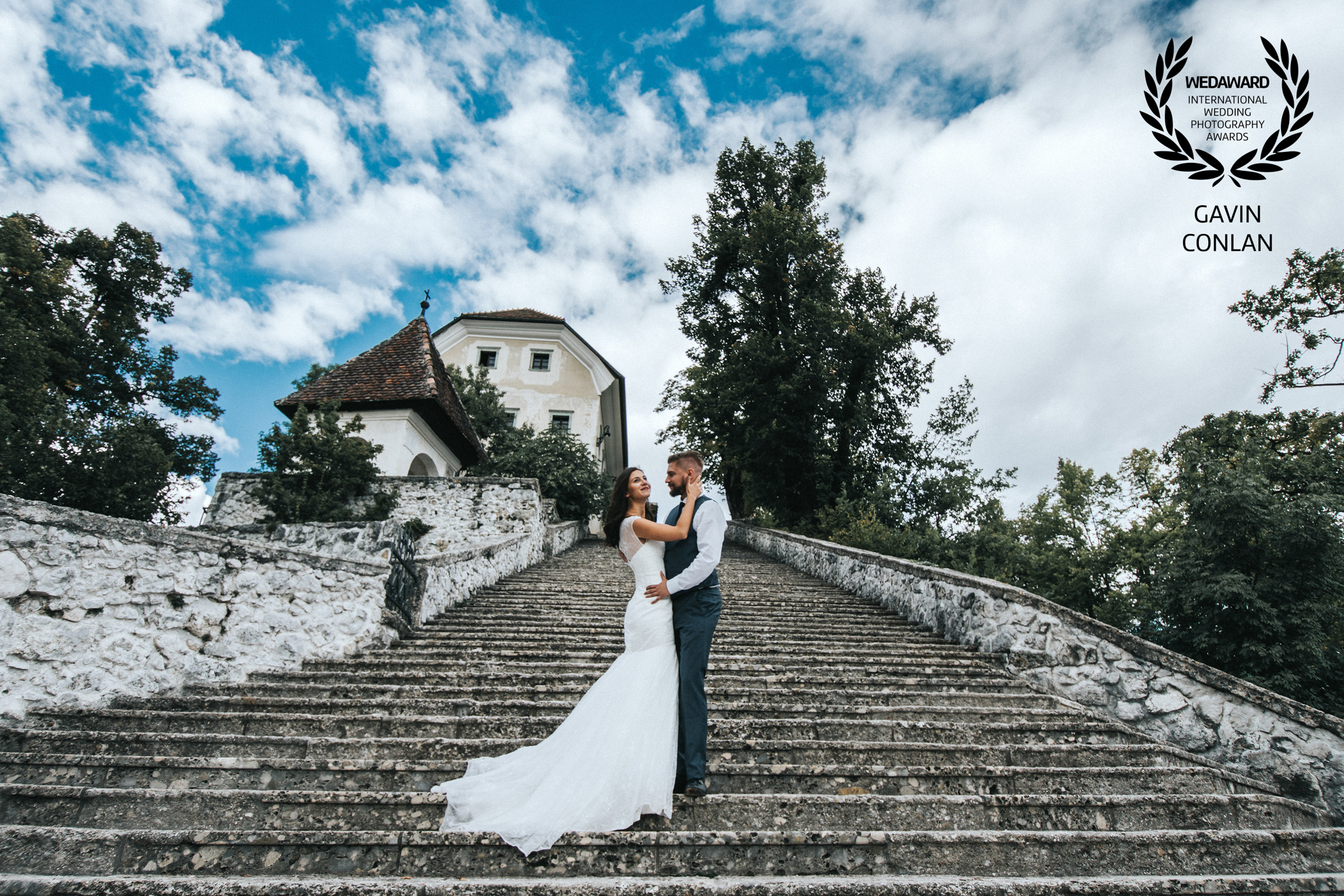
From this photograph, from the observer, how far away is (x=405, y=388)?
15023 mm

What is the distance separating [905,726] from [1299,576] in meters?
8.03

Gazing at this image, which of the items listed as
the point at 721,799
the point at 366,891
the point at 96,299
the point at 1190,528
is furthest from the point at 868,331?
the point at 96,299

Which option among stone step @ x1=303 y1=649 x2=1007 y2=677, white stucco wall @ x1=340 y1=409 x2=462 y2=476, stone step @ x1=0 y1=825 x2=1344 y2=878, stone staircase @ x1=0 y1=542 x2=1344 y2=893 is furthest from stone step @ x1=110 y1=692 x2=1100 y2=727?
white stucco wall @ x1=340 y1=409 x2=462 y2=476

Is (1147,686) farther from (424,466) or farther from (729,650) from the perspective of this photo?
(424,466)

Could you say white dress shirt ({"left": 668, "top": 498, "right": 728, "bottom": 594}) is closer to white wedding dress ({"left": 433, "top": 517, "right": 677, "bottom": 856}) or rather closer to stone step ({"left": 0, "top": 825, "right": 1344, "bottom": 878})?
white wedding dress ({"left": 433, "top": 517, "right": 677, "bottom": 856})

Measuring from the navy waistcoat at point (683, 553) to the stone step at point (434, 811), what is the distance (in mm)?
1117

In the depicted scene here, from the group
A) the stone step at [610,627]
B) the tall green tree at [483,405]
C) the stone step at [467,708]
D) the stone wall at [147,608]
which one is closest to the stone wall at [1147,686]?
the stone step at [610,627]

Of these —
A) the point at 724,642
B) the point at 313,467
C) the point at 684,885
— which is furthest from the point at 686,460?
the point at 313,467

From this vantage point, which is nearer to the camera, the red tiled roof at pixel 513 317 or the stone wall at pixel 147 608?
the stone wall at pixel 147 608

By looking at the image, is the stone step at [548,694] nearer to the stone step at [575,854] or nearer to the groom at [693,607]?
the groom at [693,607]

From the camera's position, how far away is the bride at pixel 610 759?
9.20ft

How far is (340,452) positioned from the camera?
12.0m

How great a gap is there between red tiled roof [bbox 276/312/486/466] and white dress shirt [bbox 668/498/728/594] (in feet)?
42.2

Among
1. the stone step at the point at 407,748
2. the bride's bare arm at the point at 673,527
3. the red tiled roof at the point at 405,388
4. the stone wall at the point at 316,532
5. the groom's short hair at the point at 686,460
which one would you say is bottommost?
the stone step at the point at 407,748
